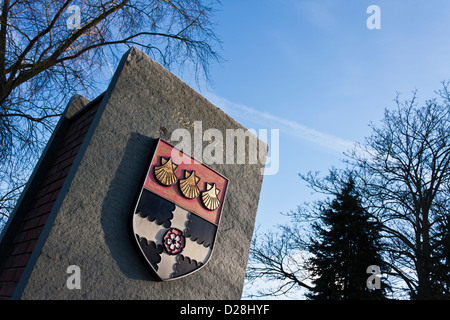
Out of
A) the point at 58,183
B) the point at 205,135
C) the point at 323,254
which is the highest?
the point at 323,254

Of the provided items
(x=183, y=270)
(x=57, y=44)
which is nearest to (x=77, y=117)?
(x=183, y=270)

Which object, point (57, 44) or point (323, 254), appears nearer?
point (57, 44)

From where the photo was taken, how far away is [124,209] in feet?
6.76

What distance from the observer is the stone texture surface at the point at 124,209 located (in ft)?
5.98

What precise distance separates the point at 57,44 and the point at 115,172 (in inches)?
114

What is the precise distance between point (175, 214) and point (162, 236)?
7.2 inches

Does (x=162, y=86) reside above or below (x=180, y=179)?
above

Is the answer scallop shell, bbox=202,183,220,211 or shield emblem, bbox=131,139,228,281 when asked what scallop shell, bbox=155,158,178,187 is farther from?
scallop shell, bbox=202,183,220,211

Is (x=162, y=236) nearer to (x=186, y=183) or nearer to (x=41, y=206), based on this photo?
(x=186, y=183)

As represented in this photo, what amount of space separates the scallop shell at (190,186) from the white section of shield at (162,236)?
0.42ft

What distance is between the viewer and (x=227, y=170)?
2777mm

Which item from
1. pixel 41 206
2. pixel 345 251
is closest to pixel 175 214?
pixel 41 206

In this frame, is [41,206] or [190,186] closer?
[41,206]

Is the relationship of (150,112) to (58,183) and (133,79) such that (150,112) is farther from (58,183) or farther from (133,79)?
(58,183)
